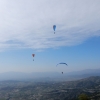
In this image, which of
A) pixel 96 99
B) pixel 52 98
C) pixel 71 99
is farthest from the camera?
pixel 52 98

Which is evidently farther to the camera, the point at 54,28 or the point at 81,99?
the point at 81,99

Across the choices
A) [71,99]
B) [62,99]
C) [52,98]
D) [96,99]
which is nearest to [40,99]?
[52,98]

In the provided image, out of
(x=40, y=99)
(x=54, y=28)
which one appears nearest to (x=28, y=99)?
(x=40, y=99)

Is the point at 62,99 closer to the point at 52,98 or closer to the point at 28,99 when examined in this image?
the point at 52,98

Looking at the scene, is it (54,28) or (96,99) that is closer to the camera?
(54,28)

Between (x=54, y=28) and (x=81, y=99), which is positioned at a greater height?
(x=54, y=28)

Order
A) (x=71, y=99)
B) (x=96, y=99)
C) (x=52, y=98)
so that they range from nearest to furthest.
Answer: (x=96, y=99) < (x=71, y=99) < (x=52, y=98)

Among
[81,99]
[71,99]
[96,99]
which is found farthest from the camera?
[71,99]

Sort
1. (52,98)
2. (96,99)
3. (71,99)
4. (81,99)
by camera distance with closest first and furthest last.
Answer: (81,99), (96,99), (71,99), (52,98)

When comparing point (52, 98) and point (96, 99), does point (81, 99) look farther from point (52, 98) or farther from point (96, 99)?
point (52, 98)
